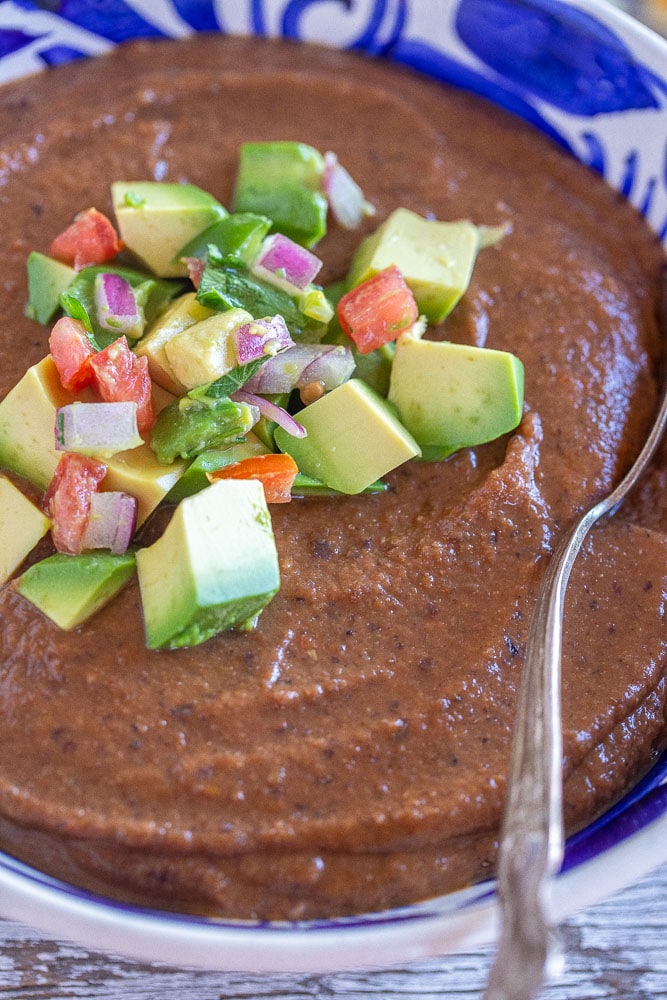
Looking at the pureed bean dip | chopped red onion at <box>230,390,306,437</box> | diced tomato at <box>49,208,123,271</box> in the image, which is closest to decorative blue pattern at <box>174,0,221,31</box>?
the pureed bean dip

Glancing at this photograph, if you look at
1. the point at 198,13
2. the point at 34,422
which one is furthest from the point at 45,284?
the point at 198,13

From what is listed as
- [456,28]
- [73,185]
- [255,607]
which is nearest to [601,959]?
[255,607]

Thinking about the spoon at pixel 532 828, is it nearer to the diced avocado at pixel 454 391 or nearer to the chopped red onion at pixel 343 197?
the diced avocado at pixel 454 391

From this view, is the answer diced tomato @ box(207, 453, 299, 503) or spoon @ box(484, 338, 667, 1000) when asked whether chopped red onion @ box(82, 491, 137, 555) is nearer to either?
diced tomato @ box(207, 453, 299, 503)

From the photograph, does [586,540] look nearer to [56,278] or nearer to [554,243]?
[554,243]

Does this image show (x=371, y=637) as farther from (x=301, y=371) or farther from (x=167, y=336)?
(x=167, y=336)
